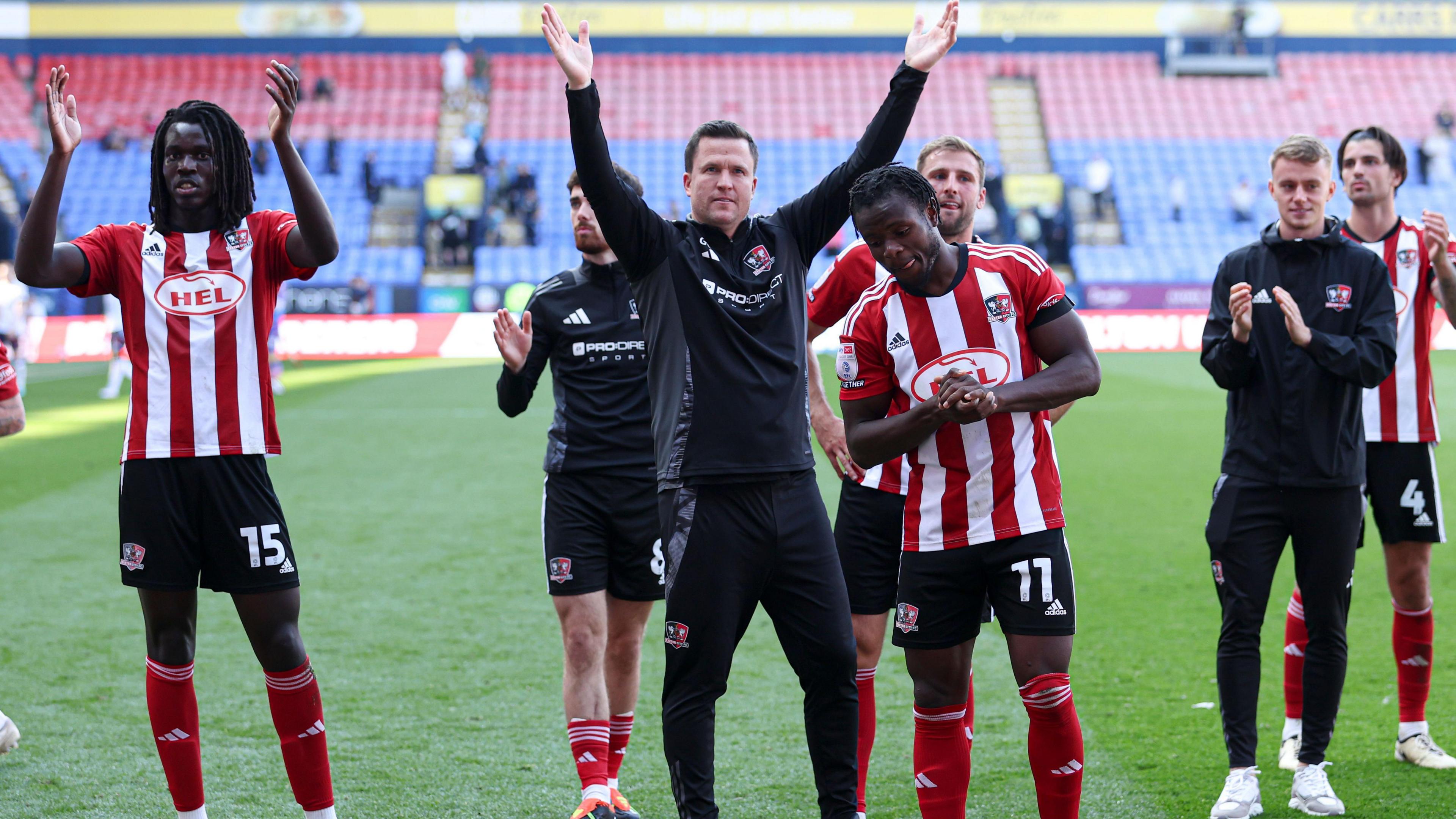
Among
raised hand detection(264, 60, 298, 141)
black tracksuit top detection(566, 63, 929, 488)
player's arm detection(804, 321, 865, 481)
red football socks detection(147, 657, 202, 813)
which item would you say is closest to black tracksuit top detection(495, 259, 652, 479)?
player's arm detection(804, 321, 865, 481)

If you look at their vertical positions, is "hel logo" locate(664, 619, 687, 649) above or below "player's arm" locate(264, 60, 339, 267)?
below

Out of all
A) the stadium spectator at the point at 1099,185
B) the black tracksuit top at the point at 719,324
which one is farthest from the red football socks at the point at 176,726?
the stadium spectator at the point at 1099,185

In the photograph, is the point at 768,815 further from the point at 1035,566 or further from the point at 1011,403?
the point at 1011,403

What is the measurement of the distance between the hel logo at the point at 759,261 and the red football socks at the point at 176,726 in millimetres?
1904

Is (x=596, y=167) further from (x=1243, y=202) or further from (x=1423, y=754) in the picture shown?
(x=1243, y=202)

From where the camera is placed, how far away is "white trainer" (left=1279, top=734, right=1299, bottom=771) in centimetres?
444

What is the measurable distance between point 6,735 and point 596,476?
7.26 ft

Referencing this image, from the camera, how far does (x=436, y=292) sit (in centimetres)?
2686

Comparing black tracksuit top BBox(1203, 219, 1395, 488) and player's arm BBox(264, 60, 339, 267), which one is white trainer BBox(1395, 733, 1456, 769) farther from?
player's arm BBox(264, 60, 339, 267)

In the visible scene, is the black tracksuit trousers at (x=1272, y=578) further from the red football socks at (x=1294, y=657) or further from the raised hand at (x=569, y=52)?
the raised hand at (x=569, y=52)

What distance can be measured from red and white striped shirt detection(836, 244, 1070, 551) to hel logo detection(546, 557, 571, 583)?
48.5 inches

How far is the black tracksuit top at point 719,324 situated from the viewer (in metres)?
3.40

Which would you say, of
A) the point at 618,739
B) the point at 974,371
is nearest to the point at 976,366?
the point at 974,371

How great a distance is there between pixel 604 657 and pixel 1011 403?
178 cm
